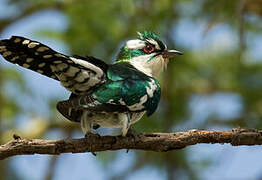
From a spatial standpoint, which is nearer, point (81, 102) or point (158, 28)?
point (81, 102)

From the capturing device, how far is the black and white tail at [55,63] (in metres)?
4.96

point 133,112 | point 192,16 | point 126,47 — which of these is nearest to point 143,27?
point 192,16

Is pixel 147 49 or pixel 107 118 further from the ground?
pixel 147 49

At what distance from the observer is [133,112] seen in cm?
537

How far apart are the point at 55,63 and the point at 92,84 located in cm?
41

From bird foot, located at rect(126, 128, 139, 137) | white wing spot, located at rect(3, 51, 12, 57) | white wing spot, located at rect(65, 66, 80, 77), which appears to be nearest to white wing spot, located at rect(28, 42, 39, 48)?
white wing spot, located at rect(3, 51, 12, 57)

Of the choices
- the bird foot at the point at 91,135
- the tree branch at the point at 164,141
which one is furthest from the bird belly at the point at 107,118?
the tree branch at the point at 164,141

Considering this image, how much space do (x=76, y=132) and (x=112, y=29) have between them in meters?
1.87

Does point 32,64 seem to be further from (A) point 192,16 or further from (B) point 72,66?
(A) point 192,16

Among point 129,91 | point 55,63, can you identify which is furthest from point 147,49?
point 55,63

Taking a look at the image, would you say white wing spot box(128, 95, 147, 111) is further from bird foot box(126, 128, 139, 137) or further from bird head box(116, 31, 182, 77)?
bird head box(116, 31, 182, 77)

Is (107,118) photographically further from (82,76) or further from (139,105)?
(82,76)

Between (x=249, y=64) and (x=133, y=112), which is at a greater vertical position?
(x=249, y=64)

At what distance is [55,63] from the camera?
5.08 metres
